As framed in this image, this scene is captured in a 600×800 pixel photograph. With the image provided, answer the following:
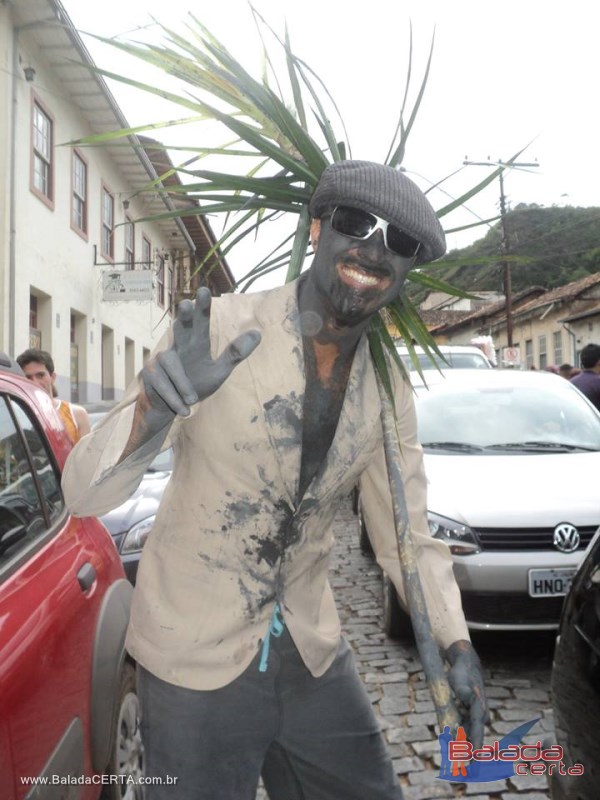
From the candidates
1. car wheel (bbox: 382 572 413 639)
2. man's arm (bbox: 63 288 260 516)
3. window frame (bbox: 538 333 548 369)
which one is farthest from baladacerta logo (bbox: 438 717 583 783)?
window frame (bbox: 538 333 548 369)

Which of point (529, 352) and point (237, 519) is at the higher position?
point (529, 352)

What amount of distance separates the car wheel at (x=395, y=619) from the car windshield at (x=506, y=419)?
113 cm

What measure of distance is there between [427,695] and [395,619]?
72cm

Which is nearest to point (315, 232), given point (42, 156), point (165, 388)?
point (165, 388)

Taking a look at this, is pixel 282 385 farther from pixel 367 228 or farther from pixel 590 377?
pixel 590 377

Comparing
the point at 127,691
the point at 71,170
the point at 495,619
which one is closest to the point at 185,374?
the point at 127,691

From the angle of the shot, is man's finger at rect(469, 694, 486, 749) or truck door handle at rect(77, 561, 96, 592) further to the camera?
truck door handle at rect(77, 561, 96, 592)

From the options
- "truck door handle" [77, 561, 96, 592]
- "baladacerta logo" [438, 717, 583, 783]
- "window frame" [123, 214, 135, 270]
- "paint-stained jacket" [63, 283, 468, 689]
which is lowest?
"baladacerta logo" [438, 717, 583, 783]

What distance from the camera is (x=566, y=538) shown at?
13.7 ft

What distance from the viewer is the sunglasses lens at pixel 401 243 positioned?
1804mm

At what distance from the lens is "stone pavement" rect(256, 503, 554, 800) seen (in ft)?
10.5

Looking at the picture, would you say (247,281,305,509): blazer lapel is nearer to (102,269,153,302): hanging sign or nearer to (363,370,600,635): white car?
(363,370,600,635): white car

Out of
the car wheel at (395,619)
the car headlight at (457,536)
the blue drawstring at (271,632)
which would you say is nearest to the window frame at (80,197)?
the car wheel at (395,619)

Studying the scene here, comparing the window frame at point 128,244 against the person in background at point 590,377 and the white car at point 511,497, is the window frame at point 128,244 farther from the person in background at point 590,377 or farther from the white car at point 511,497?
the white car at point 511,497
